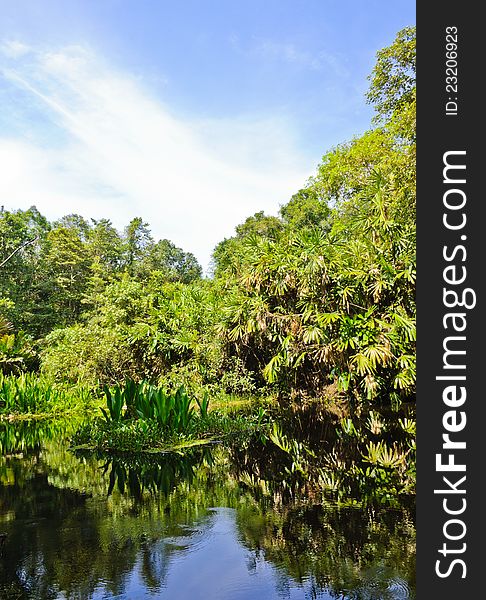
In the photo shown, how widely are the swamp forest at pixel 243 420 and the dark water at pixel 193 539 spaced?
0.06 ft

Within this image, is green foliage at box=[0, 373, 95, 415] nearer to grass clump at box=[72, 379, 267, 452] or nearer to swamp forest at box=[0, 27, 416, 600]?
swamp forest at box=[0, 27, 416, 600]

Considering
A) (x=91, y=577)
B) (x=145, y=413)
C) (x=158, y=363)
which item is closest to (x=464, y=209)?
(x=91, y=577)

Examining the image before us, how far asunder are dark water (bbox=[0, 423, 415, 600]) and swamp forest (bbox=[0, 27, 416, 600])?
2cm

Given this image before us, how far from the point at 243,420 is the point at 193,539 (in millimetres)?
5130

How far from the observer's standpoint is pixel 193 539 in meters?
3.91

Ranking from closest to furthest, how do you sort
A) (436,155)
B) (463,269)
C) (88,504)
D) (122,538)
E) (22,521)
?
(463,269) → (436,155) → (122,538) → (22,521) → (88,504)

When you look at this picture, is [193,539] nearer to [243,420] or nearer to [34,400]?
[243,420]

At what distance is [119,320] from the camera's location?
15.3 metres

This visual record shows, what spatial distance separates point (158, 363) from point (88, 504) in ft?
32.3

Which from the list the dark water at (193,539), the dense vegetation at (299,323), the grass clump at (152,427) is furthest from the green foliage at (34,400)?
the dark water at (193,539)

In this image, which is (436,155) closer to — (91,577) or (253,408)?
(91,577)

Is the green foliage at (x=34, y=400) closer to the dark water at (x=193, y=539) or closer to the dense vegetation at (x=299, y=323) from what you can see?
the dense vegetation at (x=299, y=323)

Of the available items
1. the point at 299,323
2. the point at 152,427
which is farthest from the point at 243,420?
the point at 299,323

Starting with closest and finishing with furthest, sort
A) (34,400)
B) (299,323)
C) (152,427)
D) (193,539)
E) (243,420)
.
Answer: (193,539)
(152,427)
(243,420)
(34,400)
(299,323)
